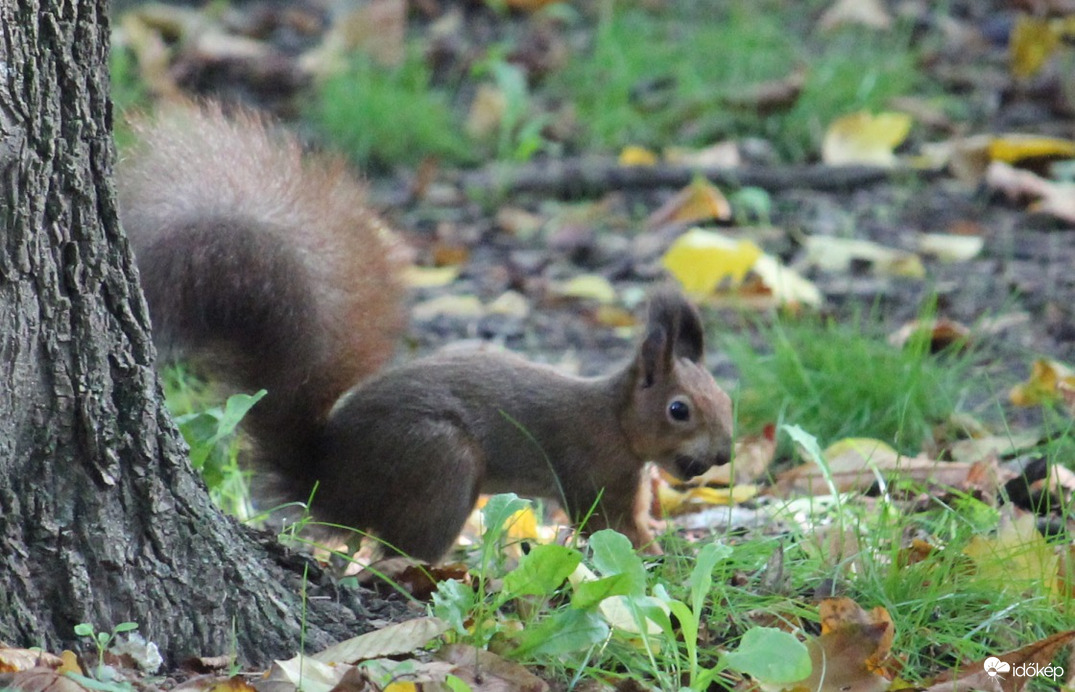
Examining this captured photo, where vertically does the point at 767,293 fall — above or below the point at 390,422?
below

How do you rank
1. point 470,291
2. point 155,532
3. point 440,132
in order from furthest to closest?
1. point 440,132
2. point 470,291
3. point 155,532

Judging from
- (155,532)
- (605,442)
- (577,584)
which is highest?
(155,532)

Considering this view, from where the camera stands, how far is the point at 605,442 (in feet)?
8.47

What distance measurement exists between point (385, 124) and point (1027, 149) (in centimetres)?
208

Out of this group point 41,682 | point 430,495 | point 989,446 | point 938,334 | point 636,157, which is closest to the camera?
point 41,682

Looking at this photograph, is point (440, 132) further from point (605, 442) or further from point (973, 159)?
point (605, 442)

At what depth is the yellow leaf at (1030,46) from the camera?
A: 5117 mm

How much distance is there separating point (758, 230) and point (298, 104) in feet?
6.27

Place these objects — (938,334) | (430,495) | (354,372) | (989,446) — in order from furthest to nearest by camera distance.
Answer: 1. (938,334)
2. (989,446)
3. (354,372)
4. (430,495)

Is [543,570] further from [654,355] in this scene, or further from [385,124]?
[385,124]

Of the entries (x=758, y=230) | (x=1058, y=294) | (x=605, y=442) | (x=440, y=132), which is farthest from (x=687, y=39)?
(x=605, y=442)

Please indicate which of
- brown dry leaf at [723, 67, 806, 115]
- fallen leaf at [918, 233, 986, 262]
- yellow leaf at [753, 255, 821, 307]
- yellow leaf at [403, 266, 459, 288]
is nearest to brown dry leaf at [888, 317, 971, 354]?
yellow leaf at [753, 255, 821, 307]

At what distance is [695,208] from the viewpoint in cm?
434

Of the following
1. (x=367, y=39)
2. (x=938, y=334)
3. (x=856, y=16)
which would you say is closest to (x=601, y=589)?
(x=938, y=334)
